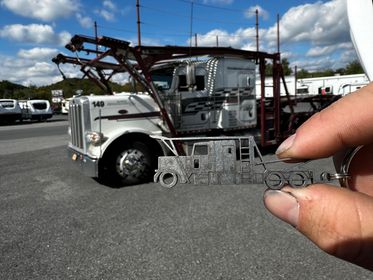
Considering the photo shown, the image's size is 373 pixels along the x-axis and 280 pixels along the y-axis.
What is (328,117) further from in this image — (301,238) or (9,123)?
(9,123)

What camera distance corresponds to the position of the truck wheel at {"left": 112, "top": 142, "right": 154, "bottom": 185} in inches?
251

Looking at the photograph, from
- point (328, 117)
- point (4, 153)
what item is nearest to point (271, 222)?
point (328, 117)

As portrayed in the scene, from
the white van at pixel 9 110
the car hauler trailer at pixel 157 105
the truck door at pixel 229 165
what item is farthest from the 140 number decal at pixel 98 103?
the white van at pixel 9 110

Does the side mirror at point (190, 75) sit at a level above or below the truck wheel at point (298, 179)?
above

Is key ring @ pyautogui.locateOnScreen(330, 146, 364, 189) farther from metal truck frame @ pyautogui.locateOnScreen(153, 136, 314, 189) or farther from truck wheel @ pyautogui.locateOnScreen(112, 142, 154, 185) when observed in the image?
truck wheel @ pyautogui.locateOnScreen(112, 142, 154, 185)

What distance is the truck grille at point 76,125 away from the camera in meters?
6.68

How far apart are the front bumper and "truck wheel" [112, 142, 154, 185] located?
1.40 feet

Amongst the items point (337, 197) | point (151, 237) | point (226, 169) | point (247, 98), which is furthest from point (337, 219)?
point (247, 98)

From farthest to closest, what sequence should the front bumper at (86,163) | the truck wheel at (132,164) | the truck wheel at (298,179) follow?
the truck wheel at (132,164)
the front bumper at (86,163)
the truck wheel at (298,179)

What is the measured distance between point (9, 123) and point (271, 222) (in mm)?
25810

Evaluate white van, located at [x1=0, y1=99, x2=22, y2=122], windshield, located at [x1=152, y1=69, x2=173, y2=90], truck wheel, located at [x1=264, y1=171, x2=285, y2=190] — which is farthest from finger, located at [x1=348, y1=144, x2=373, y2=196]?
white van, located at [x1=0, y1=99, x2=22, y2=122]

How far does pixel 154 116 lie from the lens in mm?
6973

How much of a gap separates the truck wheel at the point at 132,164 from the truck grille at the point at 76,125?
92cm

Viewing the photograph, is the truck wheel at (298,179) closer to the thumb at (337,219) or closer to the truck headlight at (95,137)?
the thumb at (337,219)
